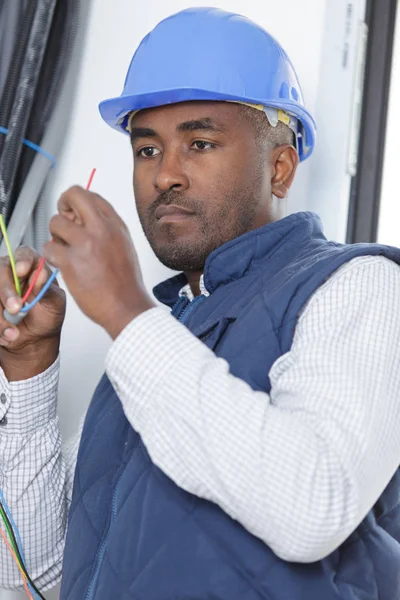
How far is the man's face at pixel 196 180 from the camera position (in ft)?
4.61

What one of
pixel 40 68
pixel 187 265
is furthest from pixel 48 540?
pixel 40 68

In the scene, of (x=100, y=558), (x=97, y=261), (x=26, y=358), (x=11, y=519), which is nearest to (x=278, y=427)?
(x=97, y=261)

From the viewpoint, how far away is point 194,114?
142 cm

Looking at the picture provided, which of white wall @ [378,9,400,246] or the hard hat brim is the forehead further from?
white wall @ [378,9,400,246]

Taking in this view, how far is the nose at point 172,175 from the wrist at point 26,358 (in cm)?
33

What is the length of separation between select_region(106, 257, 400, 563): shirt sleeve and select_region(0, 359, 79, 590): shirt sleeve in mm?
523

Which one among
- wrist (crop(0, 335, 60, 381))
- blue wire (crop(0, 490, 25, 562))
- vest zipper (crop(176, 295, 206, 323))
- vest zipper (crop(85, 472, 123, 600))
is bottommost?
blue wire (crop(0, 490, 25, 562))

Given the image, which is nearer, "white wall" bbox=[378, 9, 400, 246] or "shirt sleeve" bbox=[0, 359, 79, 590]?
"shirt sleeve" bbox=[0, 359, 79, 590]

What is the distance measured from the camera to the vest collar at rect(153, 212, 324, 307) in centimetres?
133

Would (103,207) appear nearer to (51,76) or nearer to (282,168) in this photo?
(282,168)

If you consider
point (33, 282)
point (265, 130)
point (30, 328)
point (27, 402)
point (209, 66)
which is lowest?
point (27, 402)

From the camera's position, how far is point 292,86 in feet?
4.93

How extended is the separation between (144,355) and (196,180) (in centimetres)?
54

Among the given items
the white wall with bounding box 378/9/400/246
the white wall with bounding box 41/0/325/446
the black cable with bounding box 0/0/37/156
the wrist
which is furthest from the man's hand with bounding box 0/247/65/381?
the white wall with bounding box 378/9/400/246
